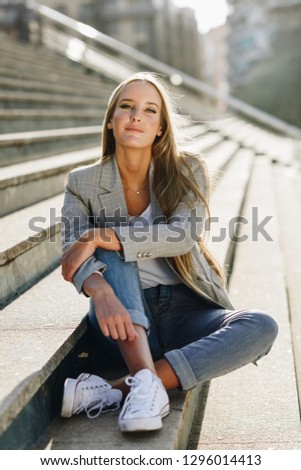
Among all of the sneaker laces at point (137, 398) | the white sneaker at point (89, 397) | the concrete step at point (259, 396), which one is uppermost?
the sneaker laces at point (137, 398)

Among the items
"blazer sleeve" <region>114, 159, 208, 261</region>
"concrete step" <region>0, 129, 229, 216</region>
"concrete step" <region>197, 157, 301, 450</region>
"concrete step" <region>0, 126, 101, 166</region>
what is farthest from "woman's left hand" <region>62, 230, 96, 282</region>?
"concrete step" <region>0, 126, 101, 166</region>

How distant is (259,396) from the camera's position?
2566 millimetres

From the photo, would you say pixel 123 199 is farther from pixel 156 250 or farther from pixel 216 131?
pixel 216 131

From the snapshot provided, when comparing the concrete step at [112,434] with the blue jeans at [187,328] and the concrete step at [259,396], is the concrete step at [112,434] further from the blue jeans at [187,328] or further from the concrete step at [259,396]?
the concrete step at [259,396]

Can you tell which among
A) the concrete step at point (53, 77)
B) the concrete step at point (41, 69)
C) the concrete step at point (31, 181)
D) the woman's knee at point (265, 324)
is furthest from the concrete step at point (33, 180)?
the concrete step at point (41, 69)

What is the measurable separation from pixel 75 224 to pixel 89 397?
2.31ft

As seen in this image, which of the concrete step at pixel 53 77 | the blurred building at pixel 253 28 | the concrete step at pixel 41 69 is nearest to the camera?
the concrete step at pixel 53 77

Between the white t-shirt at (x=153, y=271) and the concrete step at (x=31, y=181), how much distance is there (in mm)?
1224

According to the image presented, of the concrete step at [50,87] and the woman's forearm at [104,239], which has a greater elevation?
the concrete step at [50,87]

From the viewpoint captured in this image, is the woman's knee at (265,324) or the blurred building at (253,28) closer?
the woman's knee at (265,324)

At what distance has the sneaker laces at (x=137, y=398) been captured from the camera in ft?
6.12

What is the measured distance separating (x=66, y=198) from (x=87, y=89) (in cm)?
692

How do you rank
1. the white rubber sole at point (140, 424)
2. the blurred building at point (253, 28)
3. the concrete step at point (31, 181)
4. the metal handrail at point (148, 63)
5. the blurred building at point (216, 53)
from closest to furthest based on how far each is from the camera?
the white rubber sole at point (140, 424)
the concrete step at point (31, 181)
the metal handrail at point (148, 63)
the blurred building at point (253, 28)
the blurred building at point (216, 53)

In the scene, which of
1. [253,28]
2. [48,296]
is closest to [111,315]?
[48,296]
